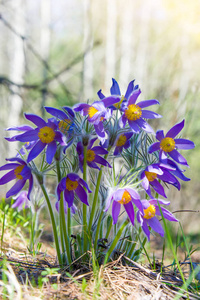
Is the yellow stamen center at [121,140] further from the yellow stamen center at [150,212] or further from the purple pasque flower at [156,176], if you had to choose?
the yellow stamen center at [150,212]

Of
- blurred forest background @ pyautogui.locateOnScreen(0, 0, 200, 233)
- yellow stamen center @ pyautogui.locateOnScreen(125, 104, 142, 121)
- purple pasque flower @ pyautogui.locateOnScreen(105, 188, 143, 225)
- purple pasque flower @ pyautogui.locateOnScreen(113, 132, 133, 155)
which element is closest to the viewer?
purple pasque flower @ pyautogui.locateOnScreen(105, 188, 143, 225)

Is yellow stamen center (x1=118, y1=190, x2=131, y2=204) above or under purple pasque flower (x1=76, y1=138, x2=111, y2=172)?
under

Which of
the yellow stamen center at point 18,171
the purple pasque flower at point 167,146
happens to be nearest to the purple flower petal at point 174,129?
the purple pasque flower at point 167,146

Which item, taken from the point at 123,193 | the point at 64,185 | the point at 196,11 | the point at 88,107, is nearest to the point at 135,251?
the point at 123,193

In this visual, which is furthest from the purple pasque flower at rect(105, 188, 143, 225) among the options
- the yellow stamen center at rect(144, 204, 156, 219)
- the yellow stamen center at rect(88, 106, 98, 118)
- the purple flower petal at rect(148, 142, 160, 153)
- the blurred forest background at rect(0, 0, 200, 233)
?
the blurred forest background at rect(0, 0, 200, 233)

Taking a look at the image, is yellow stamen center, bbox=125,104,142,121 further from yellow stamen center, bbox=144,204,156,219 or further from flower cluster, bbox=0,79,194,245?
yellow stamen center, bbox=144,204,156,219

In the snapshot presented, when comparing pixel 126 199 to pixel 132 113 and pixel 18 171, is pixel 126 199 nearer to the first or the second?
pixel 132 113
